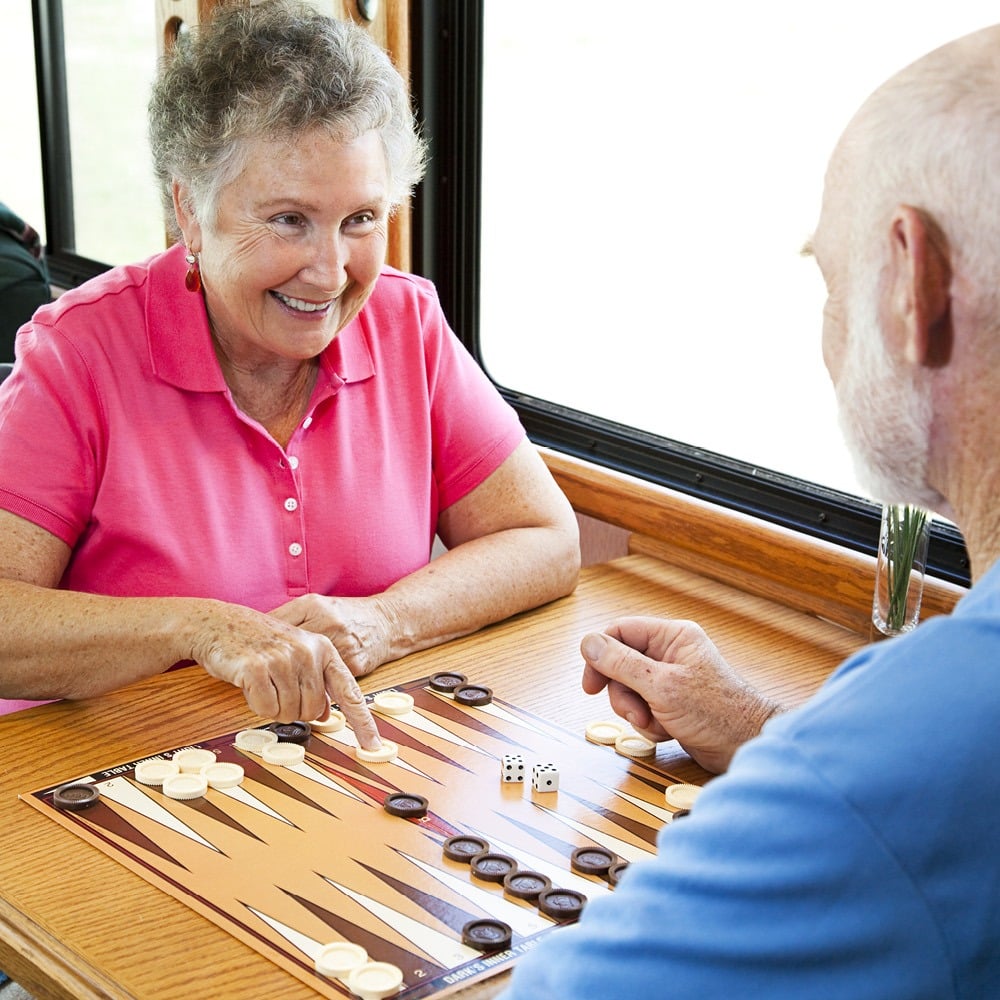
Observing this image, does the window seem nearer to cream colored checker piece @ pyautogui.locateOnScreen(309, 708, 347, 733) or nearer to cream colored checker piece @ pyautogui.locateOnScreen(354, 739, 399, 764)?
cream colored checker piece @ pyautogui.locateOnScreen(309, 708, 347, 733)

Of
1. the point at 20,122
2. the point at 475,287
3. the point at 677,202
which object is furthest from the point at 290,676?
the point at 20,122

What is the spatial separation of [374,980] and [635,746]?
0.60 metres

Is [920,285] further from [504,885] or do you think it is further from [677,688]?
[677,688]

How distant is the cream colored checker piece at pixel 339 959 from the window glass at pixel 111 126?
3.31 m

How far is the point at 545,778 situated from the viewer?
1714 mm

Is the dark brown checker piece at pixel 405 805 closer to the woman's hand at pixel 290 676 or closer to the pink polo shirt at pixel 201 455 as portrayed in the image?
the woman's hand at pixel 290 676

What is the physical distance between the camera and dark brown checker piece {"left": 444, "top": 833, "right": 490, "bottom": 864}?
1552 millimetres

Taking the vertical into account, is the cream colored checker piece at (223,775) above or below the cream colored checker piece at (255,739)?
above

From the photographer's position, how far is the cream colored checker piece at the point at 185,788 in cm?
167

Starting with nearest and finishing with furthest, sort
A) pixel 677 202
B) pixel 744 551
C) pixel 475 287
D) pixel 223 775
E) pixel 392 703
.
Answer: pixel 223 775, pixel 392 703, pixel 744 551, pixel 677 202, pixel 475 287

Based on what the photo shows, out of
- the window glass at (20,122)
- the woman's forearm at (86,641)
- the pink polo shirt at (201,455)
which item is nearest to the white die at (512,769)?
the woman's forearm at (86,641)

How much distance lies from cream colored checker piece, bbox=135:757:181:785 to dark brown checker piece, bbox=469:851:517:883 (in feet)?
1.31

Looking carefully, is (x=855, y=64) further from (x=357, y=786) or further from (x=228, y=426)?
(x=357, y=786)

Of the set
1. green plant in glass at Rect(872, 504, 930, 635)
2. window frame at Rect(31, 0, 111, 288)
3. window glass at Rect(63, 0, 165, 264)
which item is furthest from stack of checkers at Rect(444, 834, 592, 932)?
window frame at Rect(31, 0, 111, 288)
